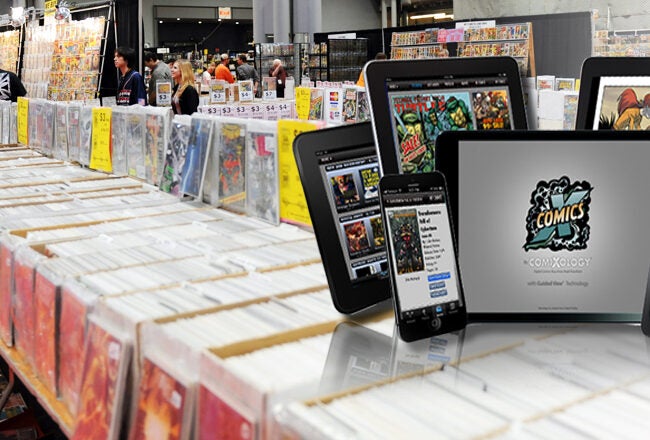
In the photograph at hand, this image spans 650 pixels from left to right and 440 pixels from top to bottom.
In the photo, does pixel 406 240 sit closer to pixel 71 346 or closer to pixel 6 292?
pixel 71 346

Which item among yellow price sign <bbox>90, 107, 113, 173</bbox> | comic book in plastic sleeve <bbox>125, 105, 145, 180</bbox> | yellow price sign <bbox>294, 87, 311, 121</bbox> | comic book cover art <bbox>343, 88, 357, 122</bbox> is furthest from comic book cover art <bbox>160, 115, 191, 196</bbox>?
yellow price sign <bbox>294, 87, 311, 121</bbox>

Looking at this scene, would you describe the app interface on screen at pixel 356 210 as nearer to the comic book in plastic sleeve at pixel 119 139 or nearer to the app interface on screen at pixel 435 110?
the app interface on screen at pixel 435 110

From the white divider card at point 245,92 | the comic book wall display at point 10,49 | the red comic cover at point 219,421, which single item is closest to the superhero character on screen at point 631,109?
the red comic cover at point 219,421

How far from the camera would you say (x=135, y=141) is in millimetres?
3656

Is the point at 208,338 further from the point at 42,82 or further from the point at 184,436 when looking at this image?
the point at 42,82

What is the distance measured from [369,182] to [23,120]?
4.24 meters

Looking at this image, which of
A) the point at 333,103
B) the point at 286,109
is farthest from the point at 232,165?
the point at 286,109

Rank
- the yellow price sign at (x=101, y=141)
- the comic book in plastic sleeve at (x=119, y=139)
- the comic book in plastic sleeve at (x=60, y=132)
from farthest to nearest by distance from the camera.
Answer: the comic book in plastic sleeve at (x=60, y=132) → the yellow price sign at (x=101, y=141) → the comic book in plastic sleeve at (x=119, y=139)

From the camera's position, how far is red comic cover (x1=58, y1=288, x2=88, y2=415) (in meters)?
1.80

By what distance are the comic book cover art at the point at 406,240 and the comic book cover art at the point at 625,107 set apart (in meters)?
0.54

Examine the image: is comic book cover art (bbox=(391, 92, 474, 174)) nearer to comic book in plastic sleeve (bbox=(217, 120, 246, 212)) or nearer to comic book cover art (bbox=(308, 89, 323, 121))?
comic book in plastic sleeve (bbox=(217, 120, 246, 212))

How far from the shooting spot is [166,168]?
3211 millimetres

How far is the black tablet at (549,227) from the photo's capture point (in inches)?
56.3

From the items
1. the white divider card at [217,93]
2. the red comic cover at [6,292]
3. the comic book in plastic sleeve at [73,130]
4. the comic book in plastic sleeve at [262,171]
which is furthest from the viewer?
the white divider card at [217,93]
